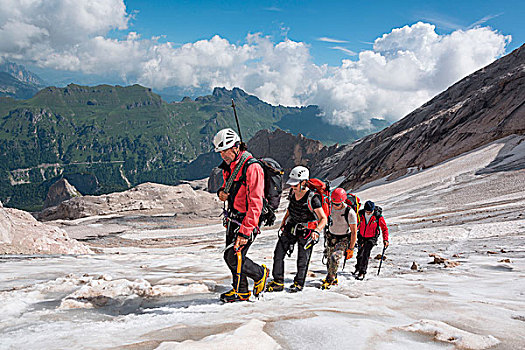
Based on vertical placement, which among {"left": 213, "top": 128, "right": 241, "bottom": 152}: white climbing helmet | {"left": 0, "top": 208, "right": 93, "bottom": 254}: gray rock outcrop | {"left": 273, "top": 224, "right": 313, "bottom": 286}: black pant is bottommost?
{"left": 0, "top": 208, "right": 93, "bottom": 254}: gray rock outcrop

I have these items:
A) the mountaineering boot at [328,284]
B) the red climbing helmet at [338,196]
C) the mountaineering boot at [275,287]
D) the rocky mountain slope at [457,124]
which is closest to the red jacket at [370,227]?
the red climbing helmet at [338,196]

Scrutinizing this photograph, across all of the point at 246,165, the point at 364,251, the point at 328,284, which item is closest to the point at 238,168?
the point at 246,165

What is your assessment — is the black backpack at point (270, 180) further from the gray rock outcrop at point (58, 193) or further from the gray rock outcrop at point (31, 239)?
the gray rock outcrop at point (58, 193)

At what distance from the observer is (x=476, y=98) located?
6272 centimetres

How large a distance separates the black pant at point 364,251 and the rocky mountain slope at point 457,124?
51839mm

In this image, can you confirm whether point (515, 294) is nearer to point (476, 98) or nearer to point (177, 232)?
point (177, 232)

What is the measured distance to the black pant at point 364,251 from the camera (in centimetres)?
1020

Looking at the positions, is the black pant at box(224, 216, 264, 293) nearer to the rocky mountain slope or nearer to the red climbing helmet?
the red climbing helmet

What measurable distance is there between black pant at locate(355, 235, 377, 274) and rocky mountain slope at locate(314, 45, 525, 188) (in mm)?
51839

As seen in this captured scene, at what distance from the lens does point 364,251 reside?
10.3 meters

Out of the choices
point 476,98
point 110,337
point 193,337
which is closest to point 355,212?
point 193,337

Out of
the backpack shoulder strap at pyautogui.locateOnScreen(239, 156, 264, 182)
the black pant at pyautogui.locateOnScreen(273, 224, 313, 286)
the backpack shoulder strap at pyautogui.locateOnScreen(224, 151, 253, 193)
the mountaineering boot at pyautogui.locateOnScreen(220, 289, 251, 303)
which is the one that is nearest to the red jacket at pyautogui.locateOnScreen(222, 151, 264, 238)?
the backpack shoulder strap at pyautogui.locateOnScreen(239, 156, 264, 182)

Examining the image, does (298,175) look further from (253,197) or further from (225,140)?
(225,140)

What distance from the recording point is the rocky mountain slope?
54.6 metres
